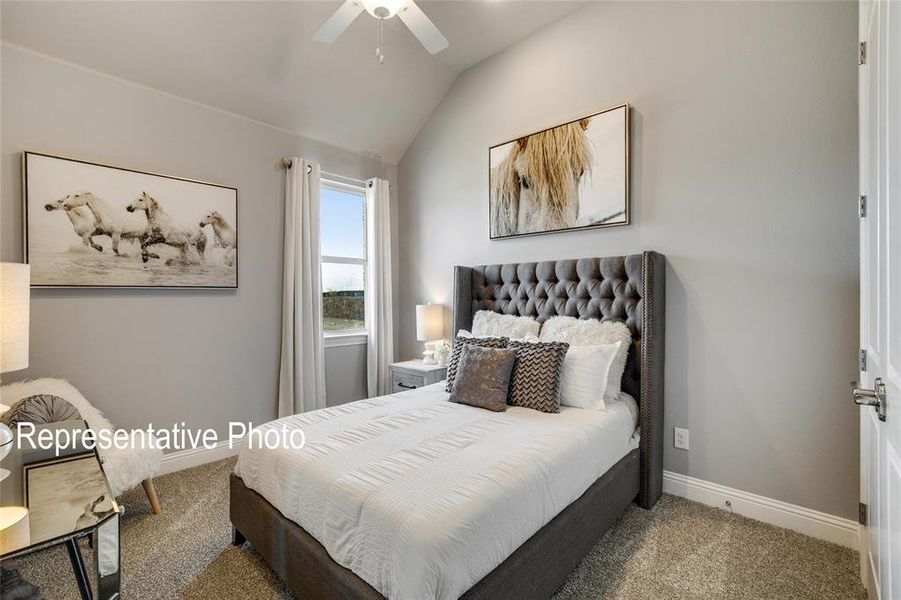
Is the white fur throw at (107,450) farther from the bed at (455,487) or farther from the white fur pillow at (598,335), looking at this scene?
the white fur pillow at (598,335)

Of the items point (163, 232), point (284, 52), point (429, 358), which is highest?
point (284, 52)

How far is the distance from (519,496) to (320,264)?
2861mm

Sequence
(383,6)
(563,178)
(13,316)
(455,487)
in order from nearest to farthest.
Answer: (455,487), (13,316), (383,6), (563,178)

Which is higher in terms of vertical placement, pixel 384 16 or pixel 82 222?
pixel 384 16

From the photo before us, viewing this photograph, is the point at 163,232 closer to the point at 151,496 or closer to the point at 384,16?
the point at 151,496

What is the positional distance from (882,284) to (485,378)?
1.62 metres

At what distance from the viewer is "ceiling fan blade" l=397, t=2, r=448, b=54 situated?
2010mm

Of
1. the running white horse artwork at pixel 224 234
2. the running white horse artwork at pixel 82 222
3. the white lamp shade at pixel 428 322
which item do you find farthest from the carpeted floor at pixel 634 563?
the white lamp shade at pixel 428 322

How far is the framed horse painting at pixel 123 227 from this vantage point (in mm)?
2396

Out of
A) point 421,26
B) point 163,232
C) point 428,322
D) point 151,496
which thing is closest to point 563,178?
point 421,26

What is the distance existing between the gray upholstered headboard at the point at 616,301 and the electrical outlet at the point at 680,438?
0.10 metres

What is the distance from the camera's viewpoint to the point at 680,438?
8.21 ft

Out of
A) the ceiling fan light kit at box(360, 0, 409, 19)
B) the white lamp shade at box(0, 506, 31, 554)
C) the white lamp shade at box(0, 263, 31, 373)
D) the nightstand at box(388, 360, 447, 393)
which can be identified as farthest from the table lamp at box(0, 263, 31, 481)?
the nightstand at box(388, 360, 447, 393)
